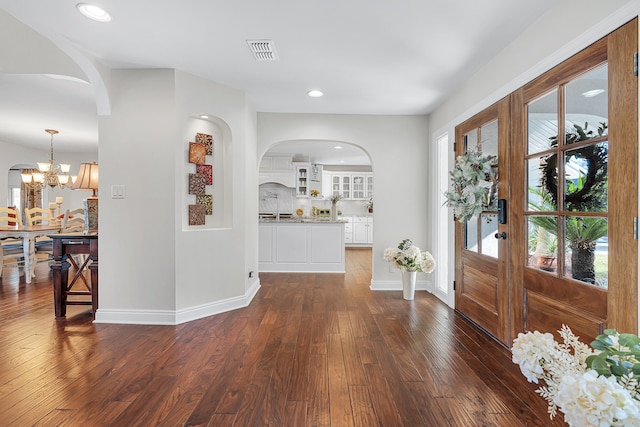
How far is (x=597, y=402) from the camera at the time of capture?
65 cm

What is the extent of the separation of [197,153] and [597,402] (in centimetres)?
347

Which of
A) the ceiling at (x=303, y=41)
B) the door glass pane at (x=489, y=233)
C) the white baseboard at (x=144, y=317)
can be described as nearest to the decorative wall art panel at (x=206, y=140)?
the ceiling at (x=303, y=41)

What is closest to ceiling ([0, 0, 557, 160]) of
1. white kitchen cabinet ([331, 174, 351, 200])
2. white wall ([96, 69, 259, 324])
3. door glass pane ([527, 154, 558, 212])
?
white wall ([96, 69, 259, 324])

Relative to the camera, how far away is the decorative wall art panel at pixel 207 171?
11.5ft

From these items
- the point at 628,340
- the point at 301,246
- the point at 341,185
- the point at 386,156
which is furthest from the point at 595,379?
the point at 341,185

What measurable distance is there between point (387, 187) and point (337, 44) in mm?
2252

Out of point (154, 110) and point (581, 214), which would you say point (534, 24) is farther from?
point (154, 110)

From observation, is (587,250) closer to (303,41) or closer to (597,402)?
(597,402)

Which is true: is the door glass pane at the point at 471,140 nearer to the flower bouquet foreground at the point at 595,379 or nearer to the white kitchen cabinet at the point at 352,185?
the flower bouquet foreground at the point at 595,379

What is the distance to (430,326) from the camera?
122 inches

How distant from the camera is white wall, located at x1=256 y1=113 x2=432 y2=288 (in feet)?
14.7

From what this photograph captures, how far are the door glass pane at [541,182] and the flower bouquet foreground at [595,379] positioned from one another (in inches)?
63.0

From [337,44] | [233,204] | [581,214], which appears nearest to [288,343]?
[233,204]

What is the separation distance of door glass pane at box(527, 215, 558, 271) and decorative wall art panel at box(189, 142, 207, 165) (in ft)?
9.98
